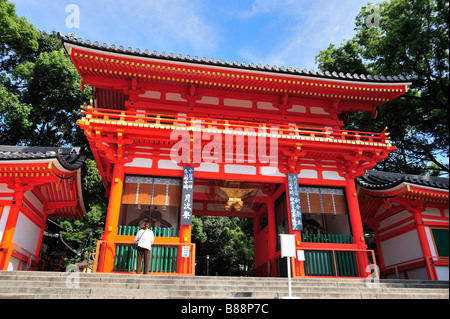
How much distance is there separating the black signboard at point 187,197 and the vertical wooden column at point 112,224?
220 centimetres

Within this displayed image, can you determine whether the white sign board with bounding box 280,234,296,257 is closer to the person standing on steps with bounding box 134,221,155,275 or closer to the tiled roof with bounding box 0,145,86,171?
the person standing on steps with bounding box 134,221,155,275

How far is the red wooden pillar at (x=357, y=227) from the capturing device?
1069 centimetres

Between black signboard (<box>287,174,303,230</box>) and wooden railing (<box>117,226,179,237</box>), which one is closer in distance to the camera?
wooden railing (<box>117,226,179,237</box>)

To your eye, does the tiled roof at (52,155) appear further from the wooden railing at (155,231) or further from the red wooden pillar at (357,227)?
the red wooden pillar at (357,227)

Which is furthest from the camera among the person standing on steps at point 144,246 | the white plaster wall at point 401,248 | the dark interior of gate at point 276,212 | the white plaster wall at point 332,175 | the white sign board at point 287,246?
the white plaster wall at point 401,248

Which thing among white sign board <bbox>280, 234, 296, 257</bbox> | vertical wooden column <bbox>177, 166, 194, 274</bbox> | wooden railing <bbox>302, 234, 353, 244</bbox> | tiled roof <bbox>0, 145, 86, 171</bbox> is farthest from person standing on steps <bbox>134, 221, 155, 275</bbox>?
wooden railing <bbox>302, 234, 353, 244</bbox>

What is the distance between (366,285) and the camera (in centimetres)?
814

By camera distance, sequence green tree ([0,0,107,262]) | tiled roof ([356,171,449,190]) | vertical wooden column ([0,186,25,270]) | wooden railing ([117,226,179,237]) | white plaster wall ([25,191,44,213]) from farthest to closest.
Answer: green tree ([0,0,107,262]) → white plaster wall ([25,191,44,213]) → tiled roof ([356,171,449,190]) → wooden railing ([117,226,179,237]) → vertical wooden column ([0,186,25,270])

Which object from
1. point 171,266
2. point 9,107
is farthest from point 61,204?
point 9,107

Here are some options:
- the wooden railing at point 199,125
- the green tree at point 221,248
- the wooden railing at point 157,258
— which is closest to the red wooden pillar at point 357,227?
the wooden railing at point 199,125

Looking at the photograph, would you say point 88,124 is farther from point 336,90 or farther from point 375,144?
point 375,144

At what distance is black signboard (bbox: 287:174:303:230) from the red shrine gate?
41 mm

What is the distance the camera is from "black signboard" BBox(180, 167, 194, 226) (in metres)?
10.4

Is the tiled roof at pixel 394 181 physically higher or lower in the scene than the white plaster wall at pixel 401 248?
higher
